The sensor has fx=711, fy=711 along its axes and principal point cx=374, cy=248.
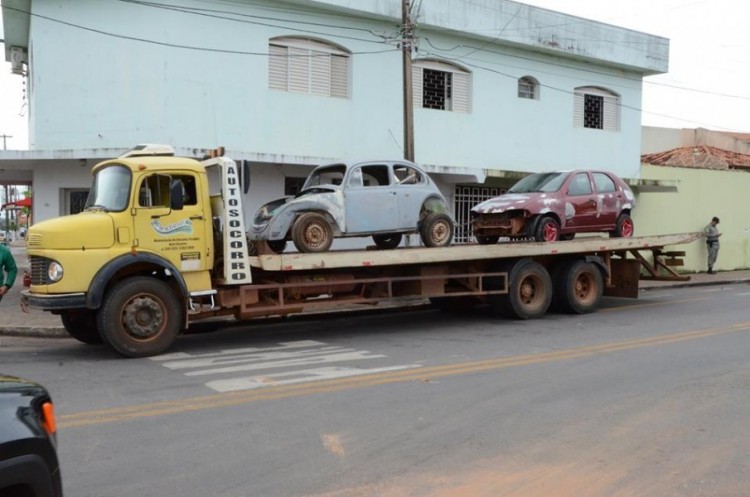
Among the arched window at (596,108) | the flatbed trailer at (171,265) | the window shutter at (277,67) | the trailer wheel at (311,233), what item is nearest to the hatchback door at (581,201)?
the flatbed trailer at (171,265)

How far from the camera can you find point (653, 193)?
2388cm

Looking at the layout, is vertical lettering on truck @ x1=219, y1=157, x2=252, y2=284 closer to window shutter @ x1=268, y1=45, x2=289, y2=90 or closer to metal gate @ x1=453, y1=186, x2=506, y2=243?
window shutter @ x1=268, y1=45, x2=289, y2=90

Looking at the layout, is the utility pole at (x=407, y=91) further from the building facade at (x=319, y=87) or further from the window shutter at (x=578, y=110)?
the window shutter at (x=578, y=110)

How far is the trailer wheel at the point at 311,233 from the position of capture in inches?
408

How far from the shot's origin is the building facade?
1455 centimetres

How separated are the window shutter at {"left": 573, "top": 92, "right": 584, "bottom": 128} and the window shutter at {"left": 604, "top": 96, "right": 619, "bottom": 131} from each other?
47.6 inches

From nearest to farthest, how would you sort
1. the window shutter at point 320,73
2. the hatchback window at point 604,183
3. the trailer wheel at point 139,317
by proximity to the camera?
the trailer wheel at point 139,317
the hatchback window at point 604,183
the window shutter at point 320,73

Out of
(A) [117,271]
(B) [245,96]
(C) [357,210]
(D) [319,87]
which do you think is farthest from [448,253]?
(D) [319,87]

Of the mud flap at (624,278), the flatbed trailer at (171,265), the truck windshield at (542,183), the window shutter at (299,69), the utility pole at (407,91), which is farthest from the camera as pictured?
the window shutter at (299,69)

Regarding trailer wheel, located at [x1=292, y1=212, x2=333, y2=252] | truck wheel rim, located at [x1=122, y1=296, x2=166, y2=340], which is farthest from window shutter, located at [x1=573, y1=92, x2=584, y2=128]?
→ truck wheel rim, located at [x1=122, y1=296, x2=166, y2=340]

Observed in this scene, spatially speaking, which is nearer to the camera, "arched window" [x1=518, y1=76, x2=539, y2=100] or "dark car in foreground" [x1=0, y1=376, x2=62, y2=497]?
"dark car in foreground" [x1=0, y1=376, x2=62, y2=497]

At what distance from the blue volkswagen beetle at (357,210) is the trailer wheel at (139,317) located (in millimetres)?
1846

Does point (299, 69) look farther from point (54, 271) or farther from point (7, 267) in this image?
point (54, 271)

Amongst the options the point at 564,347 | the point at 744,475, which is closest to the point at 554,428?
the point at 744,475
